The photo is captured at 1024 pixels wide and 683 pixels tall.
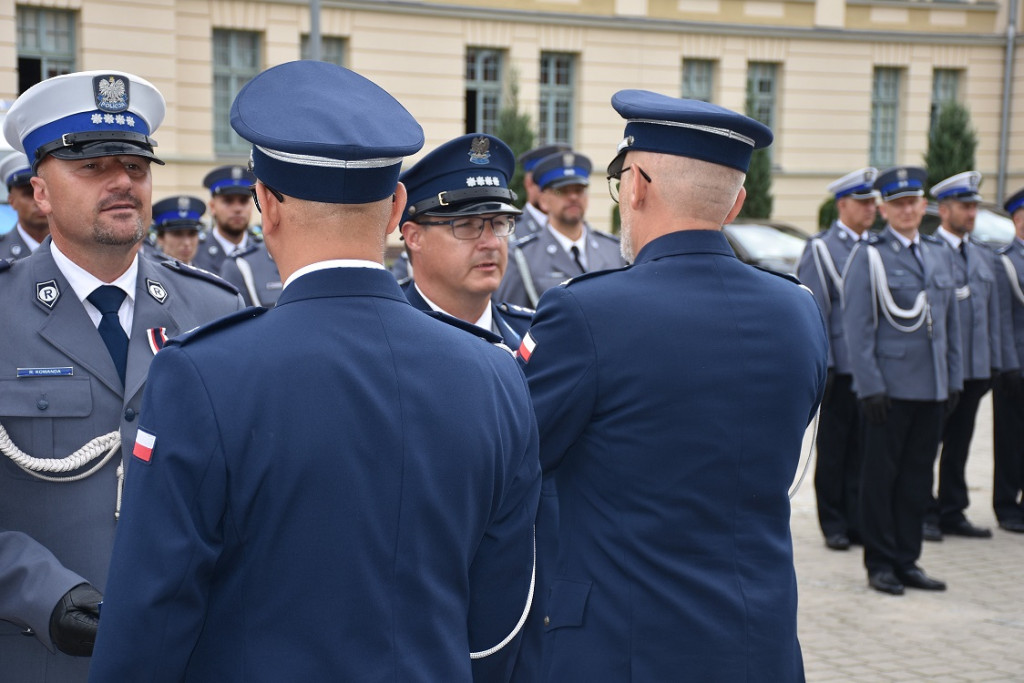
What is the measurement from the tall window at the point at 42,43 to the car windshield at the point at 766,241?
11.9 meters

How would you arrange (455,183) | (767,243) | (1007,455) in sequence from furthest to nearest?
(767,243), (1007,455), (455,183)

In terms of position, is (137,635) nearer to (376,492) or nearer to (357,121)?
(376,492)

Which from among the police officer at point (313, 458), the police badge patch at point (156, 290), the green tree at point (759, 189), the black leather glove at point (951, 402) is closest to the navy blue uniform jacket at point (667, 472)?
the police officer at point (313, 458)

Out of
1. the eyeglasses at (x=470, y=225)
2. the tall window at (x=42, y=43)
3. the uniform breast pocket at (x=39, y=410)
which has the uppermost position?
the tall window at (x=42, y=43)

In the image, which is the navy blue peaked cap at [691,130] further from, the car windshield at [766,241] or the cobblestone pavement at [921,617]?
the car windshield at [766,241]

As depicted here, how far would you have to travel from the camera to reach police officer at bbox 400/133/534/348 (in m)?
4.16

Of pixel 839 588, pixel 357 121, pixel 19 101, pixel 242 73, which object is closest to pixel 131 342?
pixel 19 101

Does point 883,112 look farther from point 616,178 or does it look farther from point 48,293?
point 48,293

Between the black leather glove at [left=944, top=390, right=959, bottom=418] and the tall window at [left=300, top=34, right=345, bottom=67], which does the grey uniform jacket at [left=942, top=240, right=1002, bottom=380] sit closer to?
the black leather glove at [left=944, top=390, right=959, bottom=418]

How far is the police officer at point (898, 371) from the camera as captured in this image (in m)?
7.13

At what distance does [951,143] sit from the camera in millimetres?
29828

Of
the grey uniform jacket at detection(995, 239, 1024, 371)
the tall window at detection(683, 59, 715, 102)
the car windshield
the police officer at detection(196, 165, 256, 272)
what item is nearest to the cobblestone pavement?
the grey uniform jacket at detection(995, 239, 1024, 371)

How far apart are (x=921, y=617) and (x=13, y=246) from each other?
5468 millimetres

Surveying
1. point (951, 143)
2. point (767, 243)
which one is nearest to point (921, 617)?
point (767, 243)
